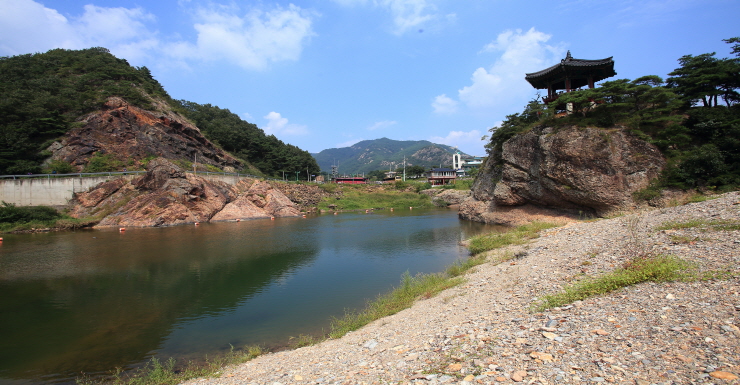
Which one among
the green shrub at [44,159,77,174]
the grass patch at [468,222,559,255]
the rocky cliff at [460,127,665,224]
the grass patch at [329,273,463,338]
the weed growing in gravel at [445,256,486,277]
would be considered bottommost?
the grass patch at [329,273,463,338]

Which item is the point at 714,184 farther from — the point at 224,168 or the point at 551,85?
the point at 224,168

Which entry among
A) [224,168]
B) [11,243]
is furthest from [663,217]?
[224,168]

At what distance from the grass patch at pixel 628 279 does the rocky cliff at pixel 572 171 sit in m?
16.6

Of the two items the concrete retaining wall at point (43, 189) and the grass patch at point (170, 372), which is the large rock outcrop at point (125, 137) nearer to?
the concrete retaining wall at point (43, 189)

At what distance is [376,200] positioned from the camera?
67.5 metres

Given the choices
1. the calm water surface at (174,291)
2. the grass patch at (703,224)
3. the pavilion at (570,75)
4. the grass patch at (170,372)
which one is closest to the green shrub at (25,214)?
the calm water surface at (174,291)

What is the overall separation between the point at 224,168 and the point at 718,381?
6459 cm

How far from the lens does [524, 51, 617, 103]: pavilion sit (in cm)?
2605

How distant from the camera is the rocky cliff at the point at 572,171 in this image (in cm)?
2089

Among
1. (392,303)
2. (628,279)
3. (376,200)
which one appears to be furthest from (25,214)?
(376,200)

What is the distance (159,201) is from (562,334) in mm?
41393

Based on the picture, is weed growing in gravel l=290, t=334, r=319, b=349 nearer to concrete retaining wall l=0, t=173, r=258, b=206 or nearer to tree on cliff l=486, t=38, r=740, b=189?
tree on cliff l=486, t=38, r=740, b=189

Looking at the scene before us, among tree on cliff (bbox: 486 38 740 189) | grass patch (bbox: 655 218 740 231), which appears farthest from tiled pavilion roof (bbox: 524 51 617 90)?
grass patch (bbox: 655 218 740 231)

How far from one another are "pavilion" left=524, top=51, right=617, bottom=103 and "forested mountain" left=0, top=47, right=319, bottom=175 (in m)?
49.0
